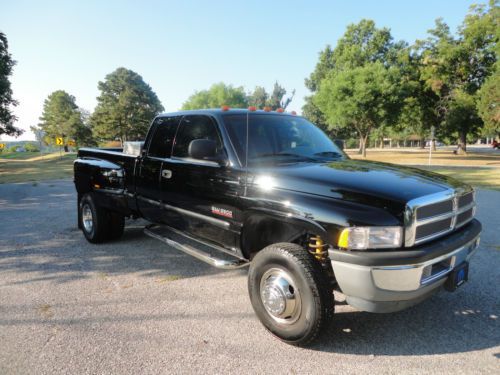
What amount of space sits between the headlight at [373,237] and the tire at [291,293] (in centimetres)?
37

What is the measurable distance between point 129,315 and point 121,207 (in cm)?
203

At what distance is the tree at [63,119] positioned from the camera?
213 ft

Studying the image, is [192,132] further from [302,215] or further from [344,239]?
[344,239]

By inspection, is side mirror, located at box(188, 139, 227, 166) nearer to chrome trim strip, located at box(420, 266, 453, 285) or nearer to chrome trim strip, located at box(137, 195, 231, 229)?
chrome trim strip, located at box(137, 195, 231, 229)

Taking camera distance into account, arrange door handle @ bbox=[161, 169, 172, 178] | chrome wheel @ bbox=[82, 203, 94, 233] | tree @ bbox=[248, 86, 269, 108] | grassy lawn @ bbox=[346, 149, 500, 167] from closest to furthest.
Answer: door handle @ bbox=[161, 169, 172, 178]
chrome wheel @ bbox=[82, 203, 94, 233]
grassy lawn @ bbox=[346, 149, 500, 167]
tree @ bbox=[248, 86, 269, 108]

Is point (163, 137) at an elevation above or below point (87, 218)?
above

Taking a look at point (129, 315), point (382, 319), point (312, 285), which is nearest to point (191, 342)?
point (129, 315)

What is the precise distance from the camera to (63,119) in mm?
69812

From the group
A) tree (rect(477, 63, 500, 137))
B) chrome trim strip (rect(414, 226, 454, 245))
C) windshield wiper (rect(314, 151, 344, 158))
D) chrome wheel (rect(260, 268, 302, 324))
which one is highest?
tree (rect(477, 63, 500, 137))

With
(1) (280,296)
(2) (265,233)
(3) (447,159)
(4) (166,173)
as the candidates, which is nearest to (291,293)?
(1) (280,296)

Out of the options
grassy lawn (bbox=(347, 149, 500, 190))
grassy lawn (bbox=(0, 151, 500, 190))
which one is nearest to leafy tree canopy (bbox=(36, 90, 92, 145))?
grassy lawn (bbox=(0, 151, 500, 190))

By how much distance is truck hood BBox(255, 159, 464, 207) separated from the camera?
2543mm

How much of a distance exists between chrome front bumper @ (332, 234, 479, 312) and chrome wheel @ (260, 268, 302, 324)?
0.42 metres

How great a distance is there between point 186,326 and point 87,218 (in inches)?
130
